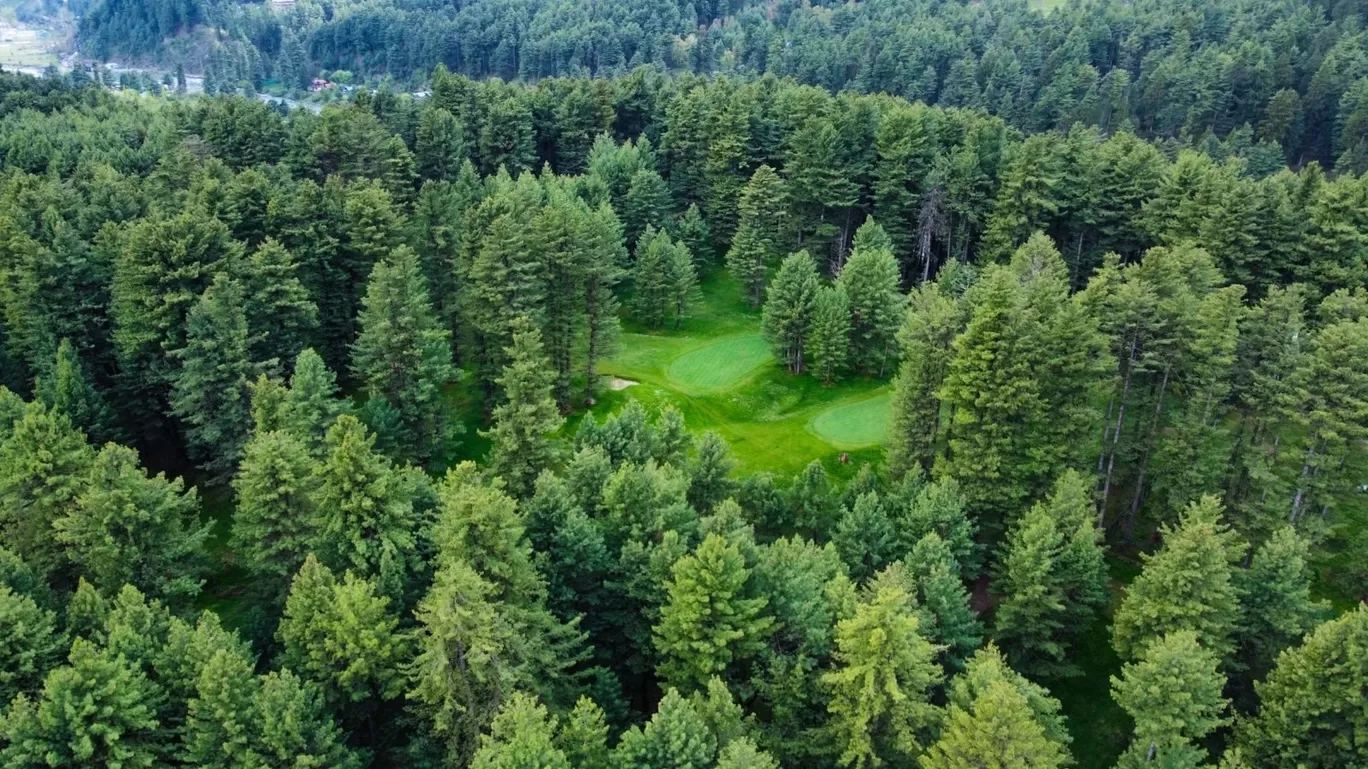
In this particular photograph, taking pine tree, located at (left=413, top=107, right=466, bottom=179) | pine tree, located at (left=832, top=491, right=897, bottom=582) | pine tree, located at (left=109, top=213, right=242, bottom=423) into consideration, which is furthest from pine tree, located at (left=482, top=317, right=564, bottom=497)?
pine tree, located at (left=413, top=107, right=466, bottom=179)

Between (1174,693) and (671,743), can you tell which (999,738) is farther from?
(671,743)

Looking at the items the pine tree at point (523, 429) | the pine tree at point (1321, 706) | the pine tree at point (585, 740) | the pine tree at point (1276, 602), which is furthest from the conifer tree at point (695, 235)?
the pine tree at point (1321, 706)

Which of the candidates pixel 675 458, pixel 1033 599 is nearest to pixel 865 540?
pixel 1033 599

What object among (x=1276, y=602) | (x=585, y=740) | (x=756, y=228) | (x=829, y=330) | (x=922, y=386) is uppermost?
(x=756, y=228)

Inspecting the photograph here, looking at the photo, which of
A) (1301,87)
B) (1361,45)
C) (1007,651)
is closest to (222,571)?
(1007,651)

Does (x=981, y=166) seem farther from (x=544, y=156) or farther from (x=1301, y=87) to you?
(x=1301, y=87)
